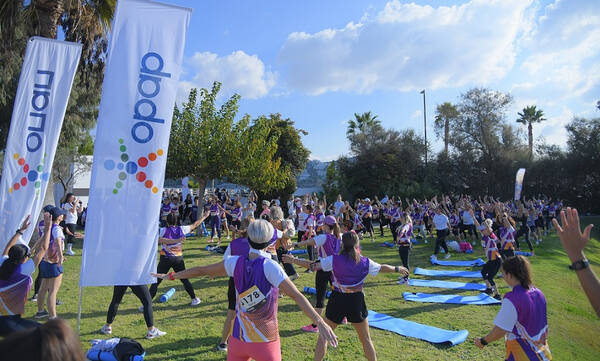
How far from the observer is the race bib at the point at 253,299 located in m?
3.23

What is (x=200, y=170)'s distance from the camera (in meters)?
16.0

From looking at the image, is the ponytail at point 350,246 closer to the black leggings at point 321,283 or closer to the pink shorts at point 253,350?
the pink shorts at point 253,350

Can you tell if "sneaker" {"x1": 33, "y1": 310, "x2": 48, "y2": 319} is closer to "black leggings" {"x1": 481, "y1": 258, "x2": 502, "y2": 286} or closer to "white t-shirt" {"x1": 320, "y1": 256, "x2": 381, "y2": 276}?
"white t-shirt" {"x1": 320, "y1": 256, "x2": 381, "y2": 276}

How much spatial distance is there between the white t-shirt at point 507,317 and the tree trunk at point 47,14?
13.2 meters

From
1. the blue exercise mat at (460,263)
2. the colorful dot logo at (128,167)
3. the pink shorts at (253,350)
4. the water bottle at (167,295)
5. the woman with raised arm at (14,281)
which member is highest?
the colorful dot logo at (128,167)

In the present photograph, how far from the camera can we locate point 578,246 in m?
2.41

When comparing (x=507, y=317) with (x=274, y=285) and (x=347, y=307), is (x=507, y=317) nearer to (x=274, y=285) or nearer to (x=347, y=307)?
(x=347, y=307)

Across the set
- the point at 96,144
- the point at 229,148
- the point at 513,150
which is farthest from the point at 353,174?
the point at 96,144

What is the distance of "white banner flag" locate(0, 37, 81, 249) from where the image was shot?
6.60 meters

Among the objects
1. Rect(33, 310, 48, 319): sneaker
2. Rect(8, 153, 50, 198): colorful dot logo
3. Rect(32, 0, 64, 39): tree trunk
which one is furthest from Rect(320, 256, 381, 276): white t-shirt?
Rect(32, 0, 64, 39): tree trunk

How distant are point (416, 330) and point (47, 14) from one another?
13.1m

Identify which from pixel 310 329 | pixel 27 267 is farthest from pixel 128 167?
pixel 310 329

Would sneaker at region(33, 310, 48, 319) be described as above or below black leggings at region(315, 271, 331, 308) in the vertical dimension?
below

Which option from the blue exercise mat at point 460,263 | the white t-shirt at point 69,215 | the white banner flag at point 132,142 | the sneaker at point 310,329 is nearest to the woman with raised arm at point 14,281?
the white banner flag at point 132,142
